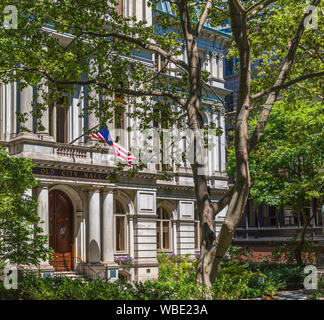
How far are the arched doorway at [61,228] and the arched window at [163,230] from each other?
8216 mm

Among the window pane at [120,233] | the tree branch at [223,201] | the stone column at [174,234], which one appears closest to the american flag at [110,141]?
the window pane at [120,233]

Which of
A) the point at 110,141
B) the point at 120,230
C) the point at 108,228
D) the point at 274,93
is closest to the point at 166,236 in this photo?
the point at 120,230

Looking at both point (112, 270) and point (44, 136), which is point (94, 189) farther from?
point (112, 270)

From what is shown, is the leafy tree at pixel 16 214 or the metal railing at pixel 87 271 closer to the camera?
the leafy tree at pixel 16 214

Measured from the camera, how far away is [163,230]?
3884 cm

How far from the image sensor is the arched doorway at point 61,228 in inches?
1222

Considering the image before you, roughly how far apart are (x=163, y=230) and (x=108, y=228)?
771 cm

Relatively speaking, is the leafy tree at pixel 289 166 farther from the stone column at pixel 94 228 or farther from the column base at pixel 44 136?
the column base at pixel 44 136

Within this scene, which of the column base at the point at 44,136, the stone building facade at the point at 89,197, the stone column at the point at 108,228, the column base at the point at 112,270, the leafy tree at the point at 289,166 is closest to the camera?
the stone building facade at the point at 89,197

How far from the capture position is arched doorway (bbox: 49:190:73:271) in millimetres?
31031

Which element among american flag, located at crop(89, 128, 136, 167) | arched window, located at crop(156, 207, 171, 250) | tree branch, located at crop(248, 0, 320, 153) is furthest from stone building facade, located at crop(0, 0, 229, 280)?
tree branch, located at crop(248, 0, 320, 153)

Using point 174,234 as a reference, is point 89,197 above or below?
above
